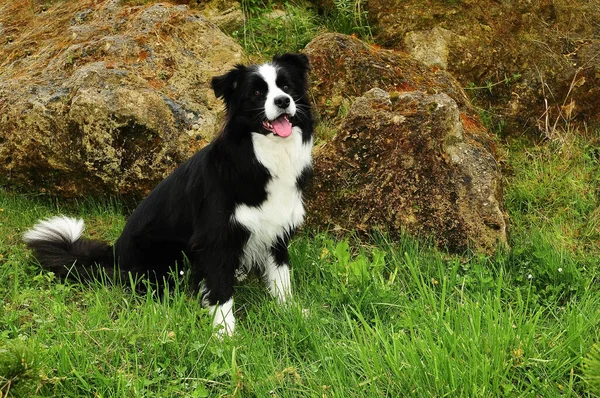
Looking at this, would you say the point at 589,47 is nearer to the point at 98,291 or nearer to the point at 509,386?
the point at 509,386

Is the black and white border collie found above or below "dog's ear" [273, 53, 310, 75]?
below

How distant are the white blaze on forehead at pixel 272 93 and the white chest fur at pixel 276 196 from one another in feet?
0.49

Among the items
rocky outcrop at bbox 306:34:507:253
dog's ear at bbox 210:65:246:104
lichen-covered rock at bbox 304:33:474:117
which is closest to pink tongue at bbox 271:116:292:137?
dog's ear at bbox 210:65:246:104

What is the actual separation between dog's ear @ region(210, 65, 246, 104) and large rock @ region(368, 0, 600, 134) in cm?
303

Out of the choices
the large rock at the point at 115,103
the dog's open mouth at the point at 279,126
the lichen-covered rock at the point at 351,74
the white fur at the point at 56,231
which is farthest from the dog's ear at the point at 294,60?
the lichen-covered rock at the point at 351,74

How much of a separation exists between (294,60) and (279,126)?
43cm

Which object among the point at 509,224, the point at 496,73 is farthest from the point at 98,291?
the point at 496,73

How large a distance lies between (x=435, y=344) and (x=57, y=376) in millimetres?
1628

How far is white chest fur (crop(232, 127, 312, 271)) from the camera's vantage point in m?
3.47

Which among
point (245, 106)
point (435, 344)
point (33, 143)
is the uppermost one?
point (245, 106)

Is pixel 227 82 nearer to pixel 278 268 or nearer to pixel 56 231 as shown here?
pixel 278 268

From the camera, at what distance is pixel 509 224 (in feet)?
14.3

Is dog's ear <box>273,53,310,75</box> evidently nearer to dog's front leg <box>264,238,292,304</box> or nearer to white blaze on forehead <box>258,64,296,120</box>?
white blaze on forehead <box>258,64,296,120</box>

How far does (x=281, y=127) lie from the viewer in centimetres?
341
